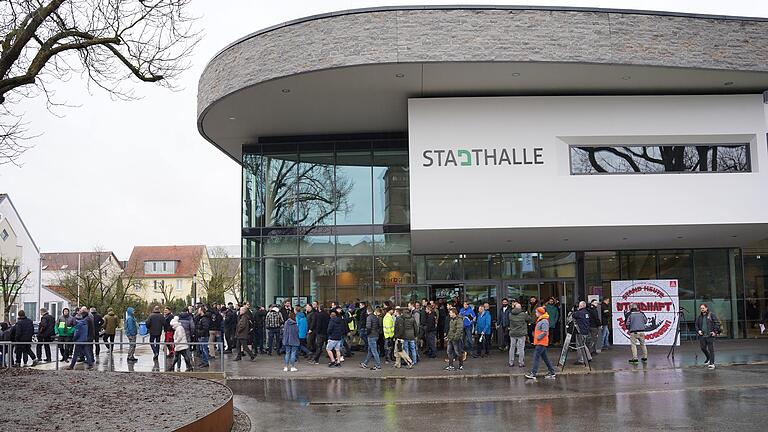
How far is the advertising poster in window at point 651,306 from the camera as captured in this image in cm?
2166

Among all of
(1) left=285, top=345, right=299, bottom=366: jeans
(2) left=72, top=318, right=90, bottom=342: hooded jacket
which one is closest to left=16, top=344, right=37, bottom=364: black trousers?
(2) left=72, top=318, right=90, bottom=342: hooded jacket

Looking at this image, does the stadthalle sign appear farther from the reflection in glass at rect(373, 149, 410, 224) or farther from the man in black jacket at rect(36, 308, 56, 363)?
the man in black jacket at rect(36, 308, 56, 363)

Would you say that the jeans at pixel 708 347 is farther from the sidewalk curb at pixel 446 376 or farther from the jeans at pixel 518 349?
the jeans at pixel 518 349

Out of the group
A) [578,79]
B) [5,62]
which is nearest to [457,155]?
[578,79]

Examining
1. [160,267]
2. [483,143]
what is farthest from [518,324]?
[160,267]

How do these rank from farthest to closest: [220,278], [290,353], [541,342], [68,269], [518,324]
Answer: [68,269]
[220,278]
[290,353]
[518,324]
[541,342]

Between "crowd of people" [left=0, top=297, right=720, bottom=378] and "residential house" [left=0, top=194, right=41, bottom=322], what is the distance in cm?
3802

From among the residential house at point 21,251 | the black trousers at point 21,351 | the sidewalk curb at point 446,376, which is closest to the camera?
the sidewalk curb at point 446,376

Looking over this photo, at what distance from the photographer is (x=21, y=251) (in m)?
59.0

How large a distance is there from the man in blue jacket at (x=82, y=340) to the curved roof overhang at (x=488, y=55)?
7.01m

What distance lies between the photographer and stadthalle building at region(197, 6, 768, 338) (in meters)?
18.6

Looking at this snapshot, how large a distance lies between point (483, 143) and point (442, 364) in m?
6.28

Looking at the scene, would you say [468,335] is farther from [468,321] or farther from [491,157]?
[491,157]

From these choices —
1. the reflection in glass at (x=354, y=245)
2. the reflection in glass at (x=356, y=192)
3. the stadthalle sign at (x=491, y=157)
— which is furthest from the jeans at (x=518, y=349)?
the reflection in glass at (x=356, y=192)
